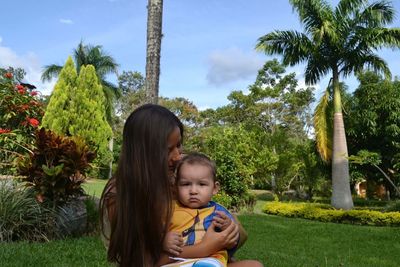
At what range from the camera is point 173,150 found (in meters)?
2.08

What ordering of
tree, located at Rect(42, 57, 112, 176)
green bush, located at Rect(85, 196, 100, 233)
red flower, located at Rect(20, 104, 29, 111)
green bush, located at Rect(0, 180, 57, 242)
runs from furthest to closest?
tree, located at Rect(42, 57, 112, 176) → red flower, located at Rect(20, 104, 29, 111) → green bush, located at Rect(85, 196, 100, 233) → green bush, located at Rect(0, 180, 57, 242)

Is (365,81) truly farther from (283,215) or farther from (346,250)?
(346,250)

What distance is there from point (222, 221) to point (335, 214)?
14514mm

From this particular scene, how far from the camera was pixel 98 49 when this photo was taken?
3206 centimetres

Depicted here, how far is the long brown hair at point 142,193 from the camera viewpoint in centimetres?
189

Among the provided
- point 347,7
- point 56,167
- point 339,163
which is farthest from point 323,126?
point 56,167

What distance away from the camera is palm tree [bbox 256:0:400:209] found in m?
17.4

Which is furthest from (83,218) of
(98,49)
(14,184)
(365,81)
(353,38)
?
(98,49)

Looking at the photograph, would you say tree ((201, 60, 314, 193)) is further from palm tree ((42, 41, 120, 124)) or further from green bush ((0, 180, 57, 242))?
green bush ((0, 180, 57, 242))

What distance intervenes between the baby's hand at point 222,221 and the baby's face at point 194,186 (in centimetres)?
8

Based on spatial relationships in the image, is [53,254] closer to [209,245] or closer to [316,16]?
[209,245]

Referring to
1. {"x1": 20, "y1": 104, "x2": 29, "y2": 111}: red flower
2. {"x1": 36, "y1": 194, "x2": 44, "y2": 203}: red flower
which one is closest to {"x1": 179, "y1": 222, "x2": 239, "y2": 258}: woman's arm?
{"x1": 36, "y1": 194, "x2": 44, "y2": 203}: red flower

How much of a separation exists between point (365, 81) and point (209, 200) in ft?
77.7

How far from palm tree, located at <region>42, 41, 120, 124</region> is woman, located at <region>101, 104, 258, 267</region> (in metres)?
29.4
